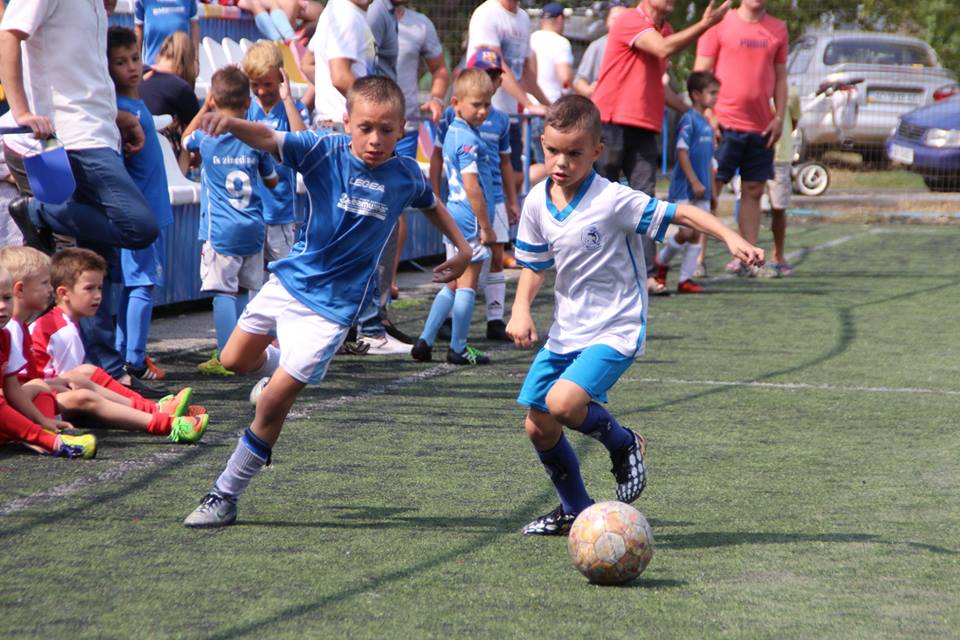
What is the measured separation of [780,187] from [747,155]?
1.23 metres

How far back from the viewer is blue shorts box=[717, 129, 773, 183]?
463 inches

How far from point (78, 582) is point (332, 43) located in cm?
498

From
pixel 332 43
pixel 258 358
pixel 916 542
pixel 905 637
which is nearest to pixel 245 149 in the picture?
pixel 332 43

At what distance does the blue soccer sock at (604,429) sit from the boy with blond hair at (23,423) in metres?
2.07

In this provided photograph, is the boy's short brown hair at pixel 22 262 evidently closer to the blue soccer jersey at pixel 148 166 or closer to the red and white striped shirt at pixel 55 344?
the red and white striped shirt at pixel 55 344

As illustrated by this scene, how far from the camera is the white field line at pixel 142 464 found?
474cm

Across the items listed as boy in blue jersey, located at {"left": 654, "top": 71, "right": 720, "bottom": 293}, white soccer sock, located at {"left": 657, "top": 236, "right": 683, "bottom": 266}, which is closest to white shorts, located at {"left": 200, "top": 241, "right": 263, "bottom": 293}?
boy in blue jersey, located at {"left": 654, "top": 71, "right": 720, "bottom": 293}

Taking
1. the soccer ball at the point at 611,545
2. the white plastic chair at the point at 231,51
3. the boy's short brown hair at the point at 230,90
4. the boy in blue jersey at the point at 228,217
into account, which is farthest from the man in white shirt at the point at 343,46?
the soccer ball at the point at 611,545

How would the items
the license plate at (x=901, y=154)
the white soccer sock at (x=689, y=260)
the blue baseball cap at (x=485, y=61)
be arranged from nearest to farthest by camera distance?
the blue baseball cap at (x=485, y=61), the white soccer sock at (x=689, y=260), the license plate at (x=901, y=154)

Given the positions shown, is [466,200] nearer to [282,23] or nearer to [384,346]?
[384,346]

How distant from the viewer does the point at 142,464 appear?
533 centimetres

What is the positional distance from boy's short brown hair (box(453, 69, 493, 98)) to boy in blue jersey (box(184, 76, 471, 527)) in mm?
3378

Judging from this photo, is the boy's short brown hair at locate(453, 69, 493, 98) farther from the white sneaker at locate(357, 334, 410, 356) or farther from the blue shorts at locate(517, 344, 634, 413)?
the blue shorts at locate(517, 344, 634, 413)

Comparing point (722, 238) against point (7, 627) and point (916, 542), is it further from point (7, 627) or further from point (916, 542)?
point (7, 627)
